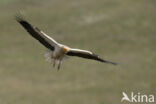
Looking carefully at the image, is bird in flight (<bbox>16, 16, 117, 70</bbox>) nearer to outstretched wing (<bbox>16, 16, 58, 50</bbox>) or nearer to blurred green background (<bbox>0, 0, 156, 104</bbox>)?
outstretched wing (<bbox>16, 16, 58, 50</bbox>)

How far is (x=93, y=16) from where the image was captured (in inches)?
1640

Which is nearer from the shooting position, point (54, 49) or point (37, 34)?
point (54, 49)

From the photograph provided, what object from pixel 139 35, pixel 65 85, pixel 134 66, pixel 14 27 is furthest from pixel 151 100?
pixel 14 27

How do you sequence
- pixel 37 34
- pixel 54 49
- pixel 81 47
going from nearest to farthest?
pixel 54 49 → pixel 37 34 → pixel 81 47

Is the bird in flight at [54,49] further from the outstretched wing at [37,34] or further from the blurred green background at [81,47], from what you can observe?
the blurred green background at [81,47]

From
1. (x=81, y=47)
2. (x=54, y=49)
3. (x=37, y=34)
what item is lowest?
(x=81, y=47)

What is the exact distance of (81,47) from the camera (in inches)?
1439

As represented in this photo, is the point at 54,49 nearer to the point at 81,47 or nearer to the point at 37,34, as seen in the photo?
the point at 37,34

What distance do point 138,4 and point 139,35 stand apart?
5.27 meters

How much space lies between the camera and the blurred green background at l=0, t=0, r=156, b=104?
27281 mm

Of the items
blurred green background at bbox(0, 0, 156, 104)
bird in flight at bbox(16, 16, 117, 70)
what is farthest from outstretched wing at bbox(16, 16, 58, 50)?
blurred green background at bbox(0, 0, 156, 104)

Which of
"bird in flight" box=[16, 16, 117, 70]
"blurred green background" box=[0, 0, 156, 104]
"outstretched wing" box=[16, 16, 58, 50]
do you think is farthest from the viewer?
"blurred green background" box=[0, 0, 156, 104]

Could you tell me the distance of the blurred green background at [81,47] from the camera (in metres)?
27.3

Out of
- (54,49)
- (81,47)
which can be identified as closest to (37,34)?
(54,49)
